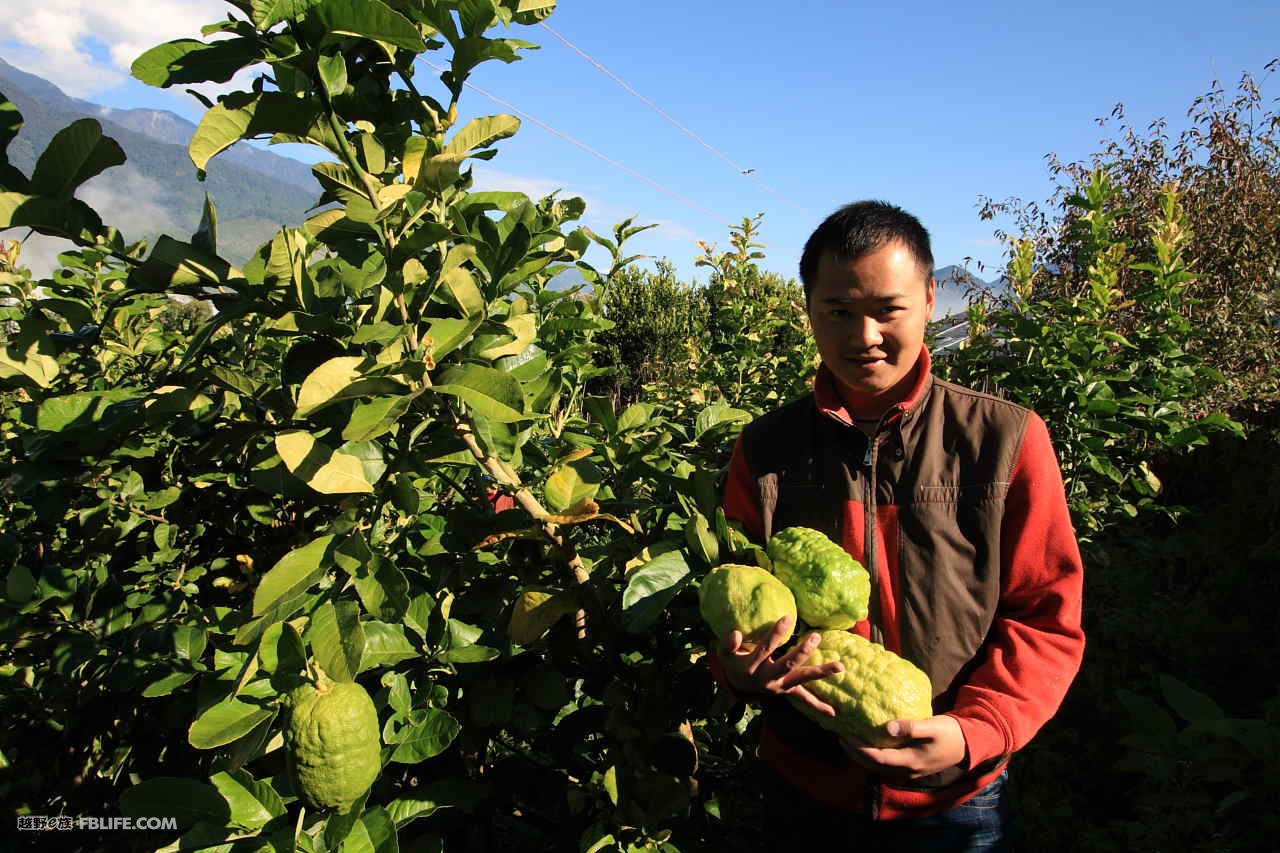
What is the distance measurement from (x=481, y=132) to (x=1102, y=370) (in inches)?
128

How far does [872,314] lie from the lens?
46.1 inches

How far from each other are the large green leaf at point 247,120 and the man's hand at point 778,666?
85cm

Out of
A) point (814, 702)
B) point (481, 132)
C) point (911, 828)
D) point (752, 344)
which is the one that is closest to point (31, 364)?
point (481, 132)

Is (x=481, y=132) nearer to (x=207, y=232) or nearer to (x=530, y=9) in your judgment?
(x=530, y=9)

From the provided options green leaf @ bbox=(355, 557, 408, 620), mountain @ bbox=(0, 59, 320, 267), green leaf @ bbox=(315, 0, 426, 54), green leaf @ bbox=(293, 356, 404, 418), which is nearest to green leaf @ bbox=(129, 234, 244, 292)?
green leaf @ bbox=(293, 356, 404, 418)

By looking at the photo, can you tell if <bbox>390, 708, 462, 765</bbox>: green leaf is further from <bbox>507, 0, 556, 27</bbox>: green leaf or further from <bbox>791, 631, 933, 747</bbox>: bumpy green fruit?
<bbox>507, 0, 556, 27</bbox>: green leaf

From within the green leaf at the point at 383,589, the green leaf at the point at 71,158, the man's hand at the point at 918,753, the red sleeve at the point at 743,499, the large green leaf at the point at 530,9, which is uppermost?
the large green leaf at the point at 530,9

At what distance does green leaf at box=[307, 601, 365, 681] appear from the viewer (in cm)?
93

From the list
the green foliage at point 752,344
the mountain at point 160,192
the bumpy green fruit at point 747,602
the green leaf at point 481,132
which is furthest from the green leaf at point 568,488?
the mountain at point 160,192

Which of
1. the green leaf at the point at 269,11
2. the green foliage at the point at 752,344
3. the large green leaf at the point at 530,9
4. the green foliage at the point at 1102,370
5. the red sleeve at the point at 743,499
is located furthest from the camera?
the green foliage at the point at 752,344

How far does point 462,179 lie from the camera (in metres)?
1.17

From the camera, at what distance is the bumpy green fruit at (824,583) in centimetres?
104

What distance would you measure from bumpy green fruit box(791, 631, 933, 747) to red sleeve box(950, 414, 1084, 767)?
14cm

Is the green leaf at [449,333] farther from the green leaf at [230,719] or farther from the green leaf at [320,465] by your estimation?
the green leaf at [230,719]
